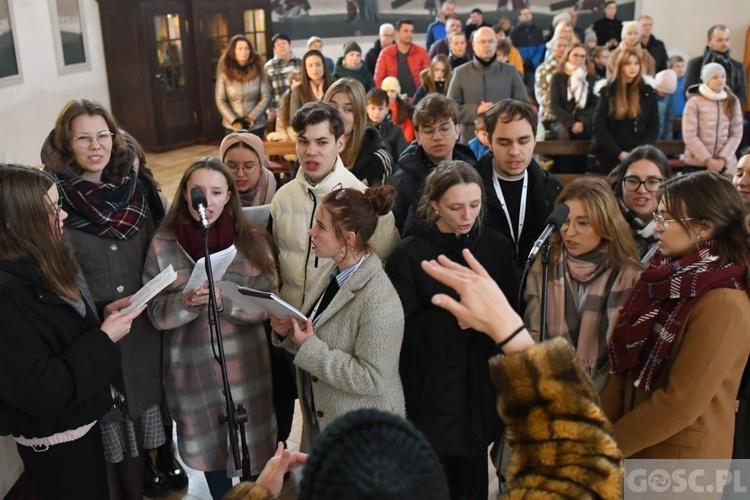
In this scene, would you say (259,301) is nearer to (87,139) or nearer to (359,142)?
(87,139)

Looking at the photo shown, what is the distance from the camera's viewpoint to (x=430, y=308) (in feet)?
7.88

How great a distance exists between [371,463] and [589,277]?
1653 mm

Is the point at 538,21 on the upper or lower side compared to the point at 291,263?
upper

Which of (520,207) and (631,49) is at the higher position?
(631,49)

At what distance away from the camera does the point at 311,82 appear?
546 cm

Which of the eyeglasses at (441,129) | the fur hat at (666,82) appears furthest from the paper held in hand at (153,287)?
the fur hat at (666,82)

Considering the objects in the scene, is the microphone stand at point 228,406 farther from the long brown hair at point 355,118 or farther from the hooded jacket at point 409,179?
the long brown hair at point 355,118

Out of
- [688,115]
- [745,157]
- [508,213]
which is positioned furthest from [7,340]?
[688,115]

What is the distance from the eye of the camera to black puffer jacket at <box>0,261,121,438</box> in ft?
6.39

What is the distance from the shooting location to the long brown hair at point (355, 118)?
11.5 feet

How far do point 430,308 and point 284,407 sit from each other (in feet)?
3.00

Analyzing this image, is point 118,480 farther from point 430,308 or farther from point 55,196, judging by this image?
point 430,308

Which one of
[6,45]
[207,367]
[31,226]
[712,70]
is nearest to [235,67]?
[6,45]

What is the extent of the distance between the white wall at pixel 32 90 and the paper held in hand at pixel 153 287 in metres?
5.82
